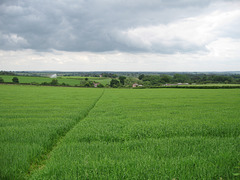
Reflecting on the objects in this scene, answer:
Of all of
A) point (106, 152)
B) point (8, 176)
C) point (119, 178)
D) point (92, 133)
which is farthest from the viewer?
point (92, 133)

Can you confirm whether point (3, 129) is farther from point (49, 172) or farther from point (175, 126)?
point (175, 126)

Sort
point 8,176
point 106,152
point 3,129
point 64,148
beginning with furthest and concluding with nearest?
point 3,129
point 64,148
point 106,152
point 8,176

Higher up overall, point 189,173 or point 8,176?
point 189,173

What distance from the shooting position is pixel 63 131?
8328 millimetres

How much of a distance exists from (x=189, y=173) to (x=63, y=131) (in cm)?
664

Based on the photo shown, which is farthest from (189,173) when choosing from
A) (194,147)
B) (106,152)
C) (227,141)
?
(227,141)

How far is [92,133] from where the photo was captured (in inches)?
283

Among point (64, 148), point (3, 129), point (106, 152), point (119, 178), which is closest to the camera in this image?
point (119, 178)

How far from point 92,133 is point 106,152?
2.10 meters

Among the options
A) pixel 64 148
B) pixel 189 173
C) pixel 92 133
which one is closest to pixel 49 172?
pixel 64 148

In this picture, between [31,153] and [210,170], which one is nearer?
[210,170]

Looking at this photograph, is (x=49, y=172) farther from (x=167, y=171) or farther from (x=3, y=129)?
(x=3, y=129)

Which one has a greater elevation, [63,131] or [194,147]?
[194,147]

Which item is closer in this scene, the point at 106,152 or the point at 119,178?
the point at 119,178
